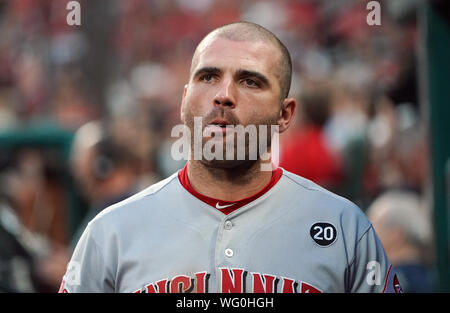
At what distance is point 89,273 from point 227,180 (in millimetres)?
527

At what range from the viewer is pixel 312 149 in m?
4.12

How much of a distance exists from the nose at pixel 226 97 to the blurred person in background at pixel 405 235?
1.72m

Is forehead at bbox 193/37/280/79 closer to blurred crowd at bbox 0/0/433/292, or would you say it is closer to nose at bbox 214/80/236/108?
nose at bbox 214/80/236/108

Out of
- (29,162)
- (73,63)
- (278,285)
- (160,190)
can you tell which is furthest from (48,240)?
(73,63)

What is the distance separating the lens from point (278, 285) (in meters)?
2.14

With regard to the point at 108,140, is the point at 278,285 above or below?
below

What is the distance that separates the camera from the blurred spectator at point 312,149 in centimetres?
405

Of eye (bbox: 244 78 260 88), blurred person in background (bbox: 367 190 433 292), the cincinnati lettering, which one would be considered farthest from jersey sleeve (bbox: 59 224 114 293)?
blurred person in background (bbox: 367 190 433 292)

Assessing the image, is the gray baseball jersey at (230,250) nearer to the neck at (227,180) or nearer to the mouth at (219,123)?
the neck at (227,180)

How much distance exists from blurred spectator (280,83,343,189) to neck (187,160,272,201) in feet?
5.32

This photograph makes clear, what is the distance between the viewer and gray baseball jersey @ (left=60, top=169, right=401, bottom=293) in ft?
7.06

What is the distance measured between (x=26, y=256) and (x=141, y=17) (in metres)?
5.79

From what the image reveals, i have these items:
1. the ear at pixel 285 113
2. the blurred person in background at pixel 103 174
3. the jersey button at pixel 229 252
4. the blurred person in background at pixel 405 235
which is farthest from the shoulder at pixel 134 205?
the blurred person in background at pixel 405 235

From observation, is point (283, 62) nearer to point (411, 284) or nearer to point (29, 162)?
point (411, 284)
